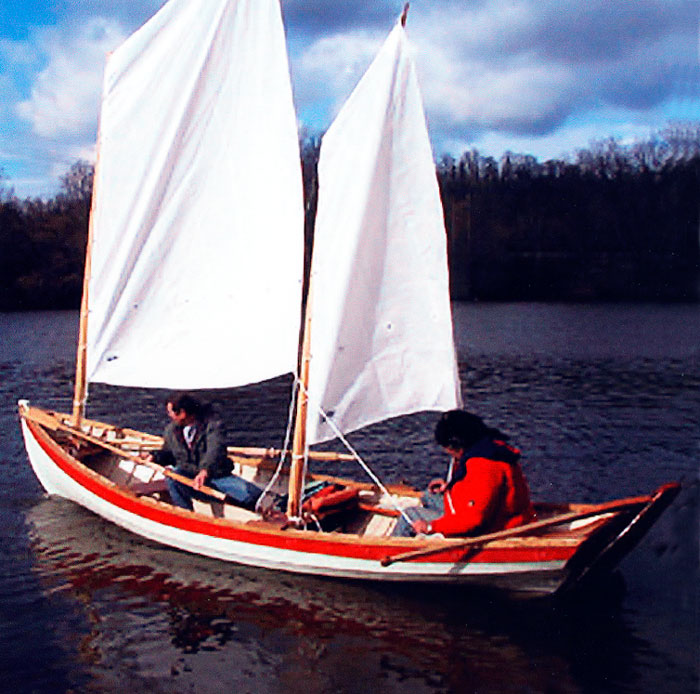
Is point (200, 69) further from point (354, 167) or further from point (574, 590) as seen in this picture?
point (574, 590)

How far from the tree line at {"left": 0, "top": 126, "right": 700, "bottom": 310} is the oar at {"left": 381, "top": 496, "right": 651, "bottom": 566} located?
5590 centimetres

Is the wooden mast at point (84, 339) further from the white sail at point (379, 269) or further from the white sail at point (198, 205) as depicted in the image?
the white sail at point (379, 269)

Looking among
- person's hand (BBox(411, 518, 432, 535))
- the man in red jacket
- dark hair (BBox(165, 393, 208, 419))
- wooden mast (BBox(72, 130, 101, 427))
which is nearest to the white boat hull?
person's hand (BBox(411, 518, 432, 535))

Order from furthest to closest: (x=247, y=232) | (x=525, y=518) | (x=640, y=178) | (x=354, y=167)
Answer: (x=640, y=178) → (x=247, y=232) → (x=354, y=167) → (x=525, y=518)

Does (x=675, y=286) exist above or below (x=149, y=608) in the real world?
above

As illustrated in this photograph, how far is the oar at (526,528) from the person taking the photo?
738 cm

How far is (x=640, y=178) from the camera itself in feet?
284

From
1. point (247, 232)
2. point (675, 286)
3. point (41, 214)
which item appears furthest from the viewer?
point (41, 214)

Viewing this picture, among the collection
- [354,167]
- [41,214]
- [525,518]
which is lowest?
[525,518]

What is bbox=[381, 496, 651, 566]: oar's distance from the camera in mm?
7375

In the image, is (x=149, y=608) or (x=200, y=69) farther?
(x=200, y=69)

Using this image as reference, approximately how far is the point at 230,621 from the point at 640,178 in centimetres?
8644

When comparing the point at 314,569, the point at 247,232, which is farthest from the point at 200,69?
the point at 314,569

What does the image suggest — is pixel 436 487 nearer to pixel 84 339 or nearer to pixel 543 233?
pixel 84 339
